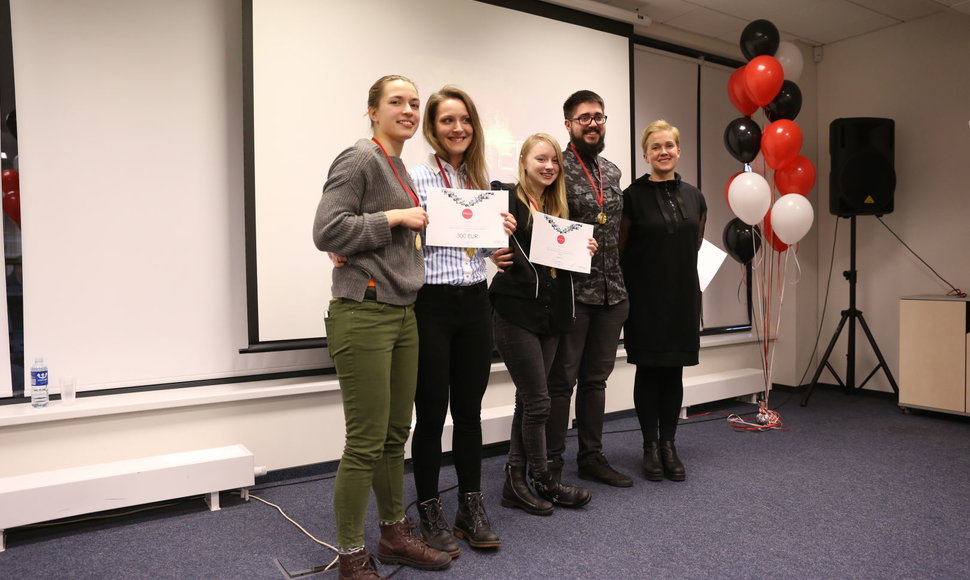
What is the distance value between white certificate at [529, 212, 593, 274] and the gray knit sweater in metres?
0.56

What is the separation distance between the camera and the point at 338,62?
3.05 metres

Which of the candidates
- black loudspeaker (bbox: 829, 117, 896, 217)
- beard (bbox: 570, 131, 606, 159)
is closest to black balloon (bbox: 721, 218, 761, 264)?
black loudspeaker (bbox: 829, 117, 896, 217)

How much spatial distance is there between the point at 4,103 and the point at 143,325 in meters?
0.95

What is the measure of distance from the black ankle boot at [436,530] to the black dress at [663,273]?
1161 mm

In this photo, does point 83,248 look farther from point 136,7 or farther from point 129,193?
point 136,7

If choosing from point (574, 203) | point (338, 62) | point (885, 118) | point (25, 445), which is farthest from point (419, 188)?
point (885, 118)

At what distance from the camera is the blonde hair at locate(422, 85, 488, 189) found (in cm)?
203

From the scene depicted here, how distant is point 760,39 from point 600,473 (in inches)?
107

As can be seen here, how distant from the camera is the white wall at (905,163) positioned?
175 inches

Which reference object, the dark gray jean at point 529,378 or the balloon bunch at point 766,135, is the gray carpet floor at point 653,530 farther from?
the balloon bunch at point 766,135

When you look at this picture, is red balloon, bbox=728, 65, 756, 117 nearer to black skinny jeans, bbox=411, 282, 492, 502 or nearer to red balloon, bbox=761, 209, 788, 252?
red balloon, bbox=761, 209, 788, 252

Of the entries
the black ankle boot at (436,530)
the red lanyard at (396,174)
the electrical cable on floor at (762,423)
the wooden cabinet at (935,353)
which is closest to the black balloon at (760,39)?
the wooden cabinet at (935,353)

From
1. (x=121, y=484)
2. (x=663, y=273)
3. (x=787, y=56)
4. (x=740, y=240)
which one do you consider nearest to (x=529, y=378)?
(x=663, y=273)

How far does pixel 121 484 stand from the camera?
240 cm
